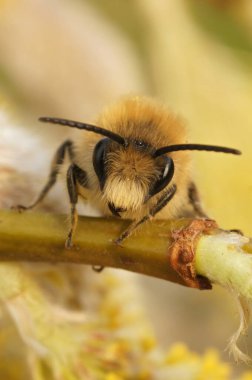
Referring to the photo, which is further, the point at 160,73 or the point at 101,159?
the point at 160,73

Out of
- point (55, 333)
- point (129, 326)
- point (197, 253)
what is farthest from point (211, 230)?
point (129, 326)

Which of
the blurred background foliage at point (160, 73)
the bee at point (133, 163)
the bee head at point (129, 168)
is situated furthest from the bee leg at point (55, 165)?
the blurred background foliage at point (160, 73)

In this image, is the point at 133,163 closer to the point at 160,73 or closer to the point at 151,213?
the point at 151,213

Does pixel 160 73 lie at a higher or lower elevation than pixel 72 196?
lower

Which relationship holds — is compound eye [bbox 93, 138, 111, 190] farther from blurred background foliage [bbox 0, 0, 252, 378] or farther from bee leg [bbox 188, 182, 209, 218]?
blurred background foliage [bbox 0, 0, 252, 378]

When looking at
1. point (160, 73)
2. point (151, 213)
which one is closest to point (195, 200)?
point (151, 213)

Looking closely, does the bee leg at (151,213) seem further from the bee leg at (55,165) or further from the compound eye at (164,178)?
the bee leg at (55,165)
